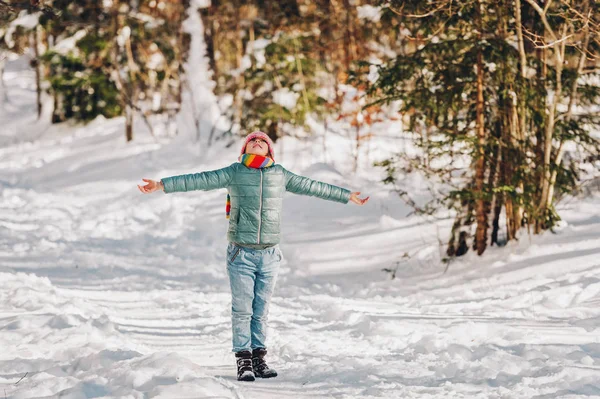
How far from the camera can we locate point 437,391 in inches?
190

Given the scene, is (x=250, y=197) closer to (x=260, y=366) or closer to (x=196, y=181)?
(x=196, y=181)

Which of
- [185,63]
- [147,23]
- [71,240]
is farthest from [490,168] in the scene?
[147,23]

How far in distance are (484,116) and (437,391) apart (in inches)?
205

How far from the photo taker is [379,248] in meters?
11.2

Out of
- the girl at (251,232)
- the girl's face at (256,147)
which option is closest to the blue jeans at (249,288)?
the girl at (251,232)

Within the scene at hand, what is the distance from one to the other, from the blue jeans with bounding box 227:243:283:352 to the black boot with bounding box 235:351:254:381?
0.06 metres

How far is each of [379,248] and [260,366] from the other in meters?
6.12

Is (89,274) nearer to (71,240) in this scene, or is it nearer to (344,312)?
(71,240)

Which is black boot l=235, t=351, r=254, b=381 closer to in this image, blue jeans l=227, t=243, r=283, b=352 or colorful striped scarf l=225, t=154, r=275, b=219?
blue jeans l=227, t=243, r=283, b=352

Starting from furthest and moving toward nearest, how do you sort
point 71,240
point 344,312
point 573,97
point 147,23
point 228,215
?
1. point 147,23
2. point 71,240
3. point 573,97
4. point 344,312
5. point 228,215

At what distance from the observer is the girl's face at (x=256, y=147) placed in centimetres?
530

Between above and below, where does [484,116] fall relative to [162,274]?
above

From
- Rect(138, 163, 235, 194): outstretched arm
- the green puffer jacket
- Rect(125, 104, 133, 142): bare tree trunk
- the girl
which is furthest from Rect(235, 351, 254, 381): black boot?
Rect(125, 104, 133, 142): bare tree trunk

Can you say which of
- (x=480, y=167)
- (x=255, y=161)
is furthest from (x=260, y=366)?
(x=480, y=167)
